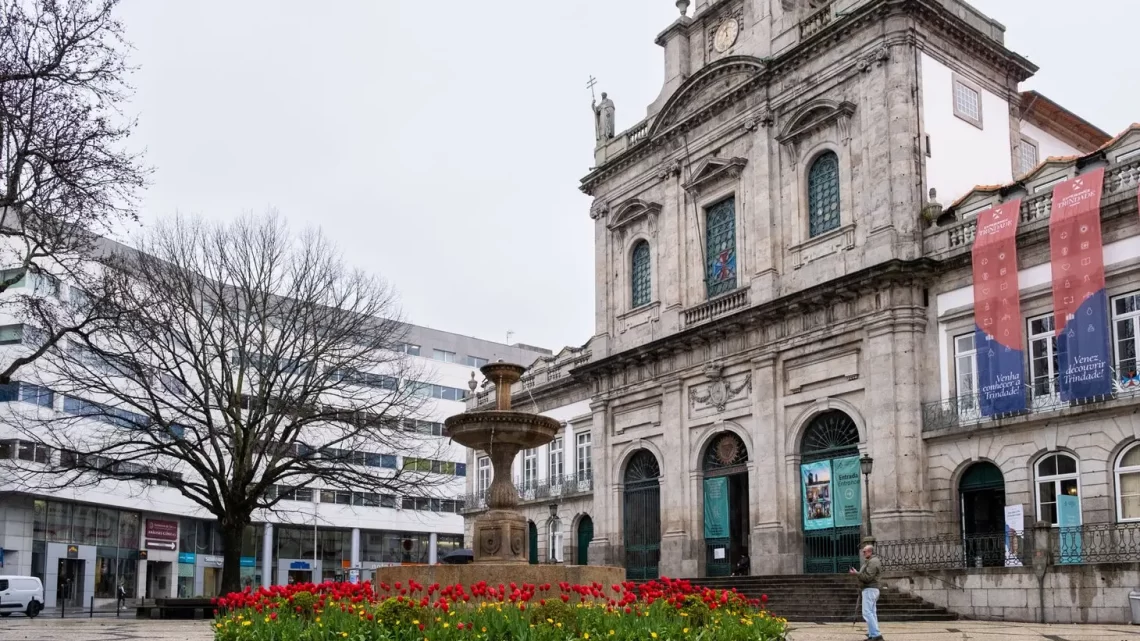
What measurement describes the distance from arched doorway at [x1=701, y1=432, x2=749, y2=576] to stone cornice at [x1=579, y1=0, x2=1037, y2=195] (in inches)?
385

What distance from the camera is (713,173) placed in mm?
34438

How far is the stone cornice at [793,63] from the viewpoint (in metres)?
29.4

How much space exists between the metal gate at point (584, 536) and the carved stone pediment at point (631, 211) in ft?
33.9

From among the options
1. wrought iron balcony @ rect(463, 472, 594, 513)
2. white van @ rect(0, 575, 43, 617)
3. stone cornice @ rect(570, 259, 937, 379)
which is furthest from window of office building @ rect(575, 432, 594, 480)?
white van @ rect(0, 575, 43, 617)

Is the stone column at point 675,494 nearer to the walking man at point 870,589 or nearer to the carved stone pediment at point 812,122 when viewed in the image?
the carved stone pediment at point 812,122

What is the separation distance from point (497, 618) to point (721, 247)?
24.2 meters

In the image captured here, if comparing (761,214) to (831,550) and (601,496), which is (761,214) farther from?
(601,496)

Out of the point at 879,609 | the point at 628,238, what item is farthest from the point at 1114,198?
the point at 628,238

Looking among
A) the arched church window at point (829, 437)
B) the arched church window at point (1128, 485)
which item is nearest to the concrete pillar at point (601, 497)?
the arched church window at point (829, 437)

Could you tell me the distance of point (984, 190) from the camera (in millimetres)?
27656

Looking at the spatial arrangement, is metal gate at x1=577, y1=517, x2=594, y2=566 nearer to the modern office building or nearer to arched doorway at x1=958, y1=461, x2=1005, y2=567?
the modern office building

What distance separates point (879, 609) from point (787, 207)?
39.1ft

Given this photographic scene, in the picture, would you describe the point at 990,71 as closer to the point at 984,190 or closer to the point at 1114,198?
the point at 984,190

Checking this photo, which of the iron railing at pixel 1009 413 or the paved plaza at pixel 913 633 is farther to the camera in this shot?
the iron railing at pixel 1009 413
